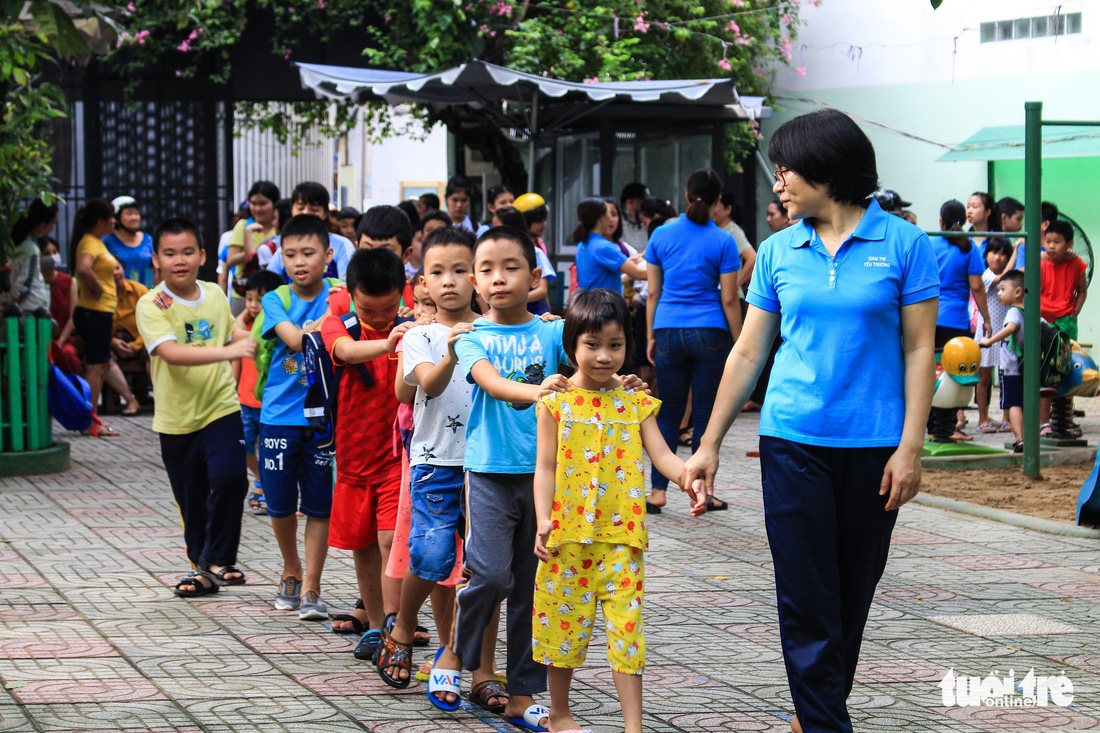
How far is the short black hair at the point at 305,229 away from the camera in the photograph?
5773mm

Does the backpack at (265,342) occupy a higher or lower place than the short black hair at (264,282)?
lower

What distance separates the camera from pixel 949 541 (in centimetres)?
754

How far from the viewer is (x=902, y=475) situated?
3.57 metres

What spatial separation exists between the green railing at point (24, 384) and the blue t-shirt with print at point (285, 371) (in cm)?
474

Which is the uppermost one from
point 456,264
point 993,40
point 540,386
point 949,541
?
point 993,40

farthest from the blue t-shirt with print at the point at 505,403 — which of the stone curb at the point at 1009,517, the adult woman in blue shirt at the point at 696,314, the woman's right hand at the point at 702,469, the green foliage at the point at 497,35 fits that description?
the green foliage at the point at 497,35

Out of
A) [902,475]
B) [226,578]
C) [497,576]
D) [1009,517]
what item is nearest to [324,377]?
[497,576]

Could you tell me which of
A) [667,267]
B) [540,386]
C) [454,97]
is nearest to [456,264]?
[540,386]

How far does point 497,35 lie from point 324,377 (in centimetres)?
1363

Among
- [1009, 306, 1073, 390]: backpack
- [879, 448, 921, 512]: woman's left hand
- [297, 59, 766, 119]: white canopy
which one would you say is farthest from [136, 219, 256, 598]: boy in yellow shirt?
[1009, 306, 1073, 390]: backpack

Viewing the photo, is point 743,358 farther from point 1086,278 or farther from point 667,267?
point 1086,278

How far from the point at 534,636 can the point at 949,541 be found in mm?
4175

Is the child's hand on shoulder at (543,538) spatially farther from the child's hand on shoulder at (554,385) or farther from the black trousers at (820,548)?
the black trousers at (820,548)

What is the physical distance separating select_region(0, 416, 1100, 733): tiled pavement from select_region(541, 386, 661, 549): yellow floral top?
0.69 m
